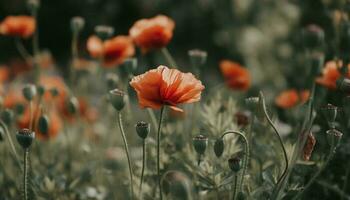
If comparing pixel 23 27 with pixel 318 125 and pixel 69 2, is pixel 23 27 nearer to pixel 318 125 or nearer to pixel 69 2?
pixel 318 125

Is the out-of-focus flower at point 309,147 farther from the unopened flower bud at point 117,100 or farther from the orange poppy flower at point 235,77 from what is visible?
the orange poppy flower at point 235,77

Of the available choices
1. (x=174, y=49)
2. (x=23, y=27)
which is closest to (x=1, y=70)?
(x=23, y=27)

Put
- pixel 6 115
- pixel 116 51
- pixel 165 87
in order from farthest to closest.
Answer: pixel 116 51, pixel 6 115, pixel 165 87

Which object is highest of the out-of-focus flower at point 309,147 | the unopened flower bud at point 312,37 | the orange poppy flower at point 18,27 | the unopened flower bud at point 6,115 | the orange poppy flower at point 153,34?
the orange poppy flower at point 18,27

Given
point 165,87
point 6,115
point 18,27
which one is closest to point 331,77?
point 165,87

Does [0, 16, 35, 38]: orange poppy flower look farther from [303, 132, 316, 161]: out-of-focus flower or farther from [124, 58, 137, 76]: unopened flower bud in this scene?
[303, 132, 316, 161]: out-of-focus flower

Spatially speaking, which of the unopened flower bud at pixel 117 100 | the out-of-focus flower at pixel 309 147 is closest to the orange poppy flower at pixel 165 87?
the unopened flower bud at pixel 117 100

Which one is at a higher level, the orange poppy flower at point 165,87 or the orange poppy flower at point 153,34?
the orange poppy flower at point 153,34

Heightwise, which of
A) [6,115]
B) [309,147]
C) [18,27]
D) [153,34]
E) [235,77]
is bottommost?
[309,147]

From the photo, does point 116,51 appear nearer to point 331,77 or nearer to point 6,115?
point 6,115

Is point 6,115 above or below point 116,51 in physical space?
below
